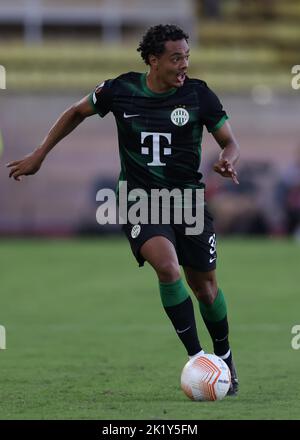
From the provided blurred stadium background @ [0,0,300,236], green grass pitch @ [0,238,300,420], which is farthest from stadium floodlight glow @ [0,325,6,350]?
blurred stadium background @ [0,0,300,236]

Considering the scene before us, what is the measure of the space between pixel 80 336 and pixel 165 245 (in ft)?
12.5

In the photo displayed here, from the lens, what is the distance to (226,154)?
22.1ft

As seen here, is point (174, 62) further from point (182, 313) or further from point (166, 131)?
point (182, 313)

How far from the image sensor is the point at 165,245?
6559mm

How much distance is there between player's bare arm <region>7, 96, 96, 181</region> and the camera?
23.1 feet

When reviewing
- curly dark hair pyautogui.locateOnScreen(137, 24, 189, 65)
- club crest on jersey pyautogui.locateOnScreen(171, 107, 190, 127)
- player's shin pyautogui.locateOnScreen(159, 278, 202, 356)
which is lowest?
player's shin pyautogui.locateOnScreen(159, 278, 202, 356)

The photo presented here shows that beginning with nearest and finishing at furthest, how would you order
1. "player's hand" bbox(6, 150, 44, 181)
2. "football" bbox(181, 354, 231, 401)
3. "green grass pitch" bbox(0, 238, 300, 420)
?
"green grass pitch" bbox(0, 238, 300, 420)
"football" bbox(181, 354, 231, 401)
"player's hand" bbox(6, 150, 44, 181)

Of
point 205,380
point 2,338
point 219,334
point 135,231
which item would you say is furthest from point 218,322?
point 2,338

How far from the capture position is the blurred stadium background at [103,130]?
22781 mm

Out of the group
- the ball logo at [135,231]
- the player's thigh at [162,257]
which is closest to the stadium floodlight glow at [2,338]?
the ball logo at [135,231]

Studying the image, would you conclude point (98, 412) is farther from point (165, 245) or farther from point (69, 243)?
point (69, 243)

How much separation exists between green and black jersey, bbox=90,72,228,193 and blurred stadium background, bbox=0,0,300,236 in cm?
1566

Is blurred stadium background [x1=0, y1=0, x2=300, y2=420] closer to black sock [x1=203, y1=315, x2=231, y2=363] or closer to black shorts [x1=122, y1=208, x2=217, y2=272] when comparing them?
black sock [x1=203, y1=315, x2=231, y2=363]

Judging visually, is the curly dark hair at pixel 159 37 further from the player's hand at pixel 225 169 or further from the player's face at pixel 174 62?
the player's hand at pixel 225 169
